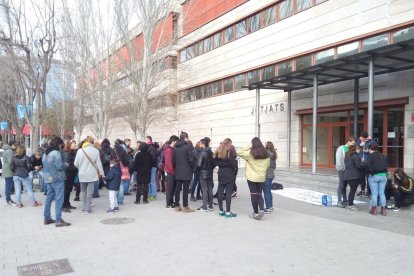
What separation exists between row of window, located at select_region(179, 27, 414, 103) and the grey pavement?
7695mm

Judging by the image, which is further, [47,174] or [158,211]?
[158,211]

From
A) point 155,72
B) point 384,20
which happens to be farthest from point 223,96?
point 384,20

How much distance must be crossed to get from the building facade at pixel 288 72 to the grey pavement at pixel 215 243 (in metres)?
6.37

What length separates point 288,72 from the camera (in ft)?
57.2

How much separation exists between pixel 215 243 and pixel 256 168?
231 cm

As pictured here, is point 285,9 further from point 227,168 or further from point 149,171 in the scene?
point 227,168

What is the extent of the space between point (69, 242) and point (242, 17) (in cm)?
1857

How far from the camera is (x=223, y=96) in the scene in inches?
928

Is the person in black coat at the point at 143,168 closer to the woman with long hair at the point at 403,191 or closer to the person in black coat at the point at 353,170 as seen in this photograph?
the person in black coat at the point at 353,170

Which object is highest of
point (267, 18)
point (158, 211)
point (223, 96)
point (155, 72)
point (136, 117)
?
point (267, 18)

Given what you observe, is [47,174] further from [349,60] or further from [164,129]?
[164,129]

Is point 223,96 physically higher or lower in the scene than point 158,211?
higher

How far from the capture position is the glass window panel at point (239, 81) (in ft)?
71.2

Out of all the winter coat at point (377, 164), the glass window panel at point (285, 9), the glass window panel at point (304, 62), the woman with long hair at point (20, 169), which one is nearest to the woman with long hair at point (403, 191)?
the winter coat at point (377, 164)
